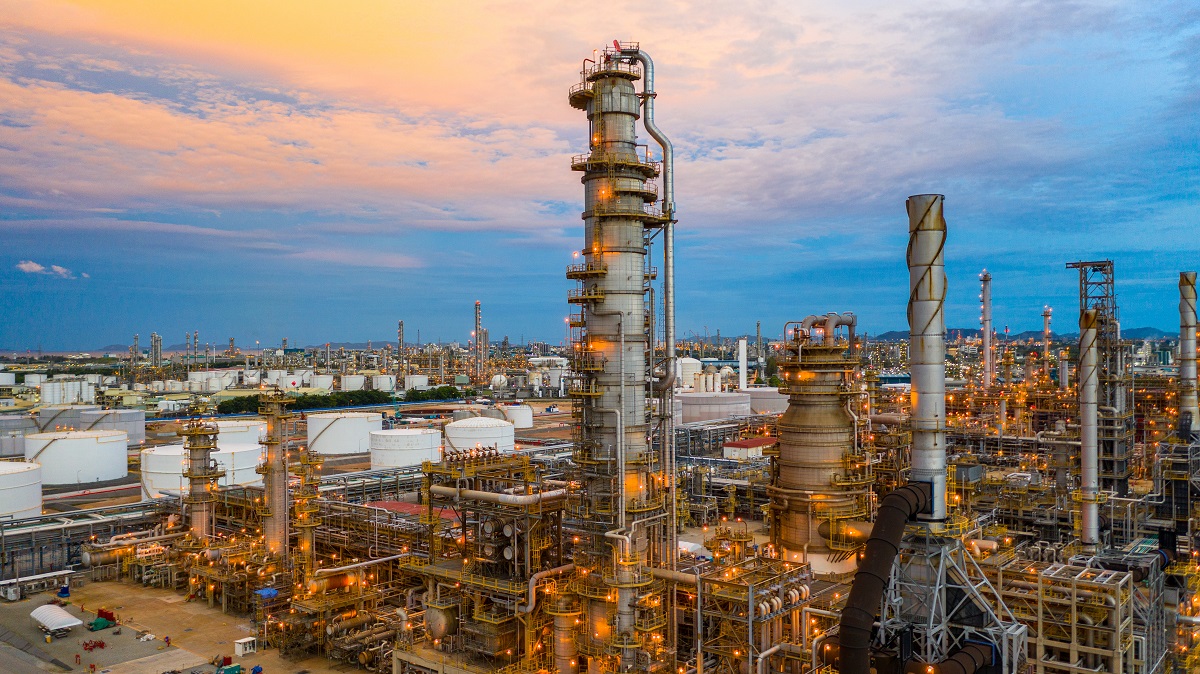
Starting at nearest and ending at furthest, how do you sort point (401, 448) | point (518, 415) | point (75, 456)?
point (75, 456) → point (401, 448) → point (518, 415)

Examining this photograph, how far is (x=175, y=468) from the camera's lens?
190 ft

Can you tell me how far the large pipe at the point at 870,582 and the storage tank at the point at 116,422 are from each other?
98.7 metres

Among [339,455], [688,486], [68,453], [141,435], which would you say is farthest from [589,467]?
[141,435]

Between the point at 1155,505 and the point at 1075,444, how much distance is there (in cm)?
955

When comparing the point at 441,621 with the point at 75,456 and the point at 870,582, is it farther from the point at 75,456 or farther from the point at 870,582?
the point at 75,456

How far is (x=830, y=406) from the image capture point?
113ft

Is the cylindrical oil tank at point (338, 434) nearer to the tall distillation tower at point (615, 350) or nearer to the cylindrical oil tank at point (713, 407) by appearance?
the cylindrical oil tank at point (713, 407)

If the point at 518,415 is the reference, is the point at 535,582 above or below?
above

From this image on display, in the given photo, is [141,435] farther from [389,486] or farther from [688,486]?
[688,486]

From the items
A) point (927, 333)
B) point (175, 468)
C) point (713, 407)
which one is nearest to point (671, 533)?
point (927, 333)

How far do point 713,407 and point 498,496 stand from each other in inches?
2799

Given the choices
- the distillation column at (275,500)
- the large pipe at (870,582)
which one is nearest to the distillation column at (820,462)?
the large pipe at (870,582)

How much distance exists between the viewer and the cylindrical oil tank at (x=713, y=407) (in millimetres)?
97625

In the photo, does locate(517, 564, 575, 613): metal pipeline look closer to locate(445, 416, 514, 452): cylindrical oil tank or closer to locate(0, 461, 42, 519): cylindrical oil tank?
locate(0, 461, 42, 519): cylindrical oil tank
